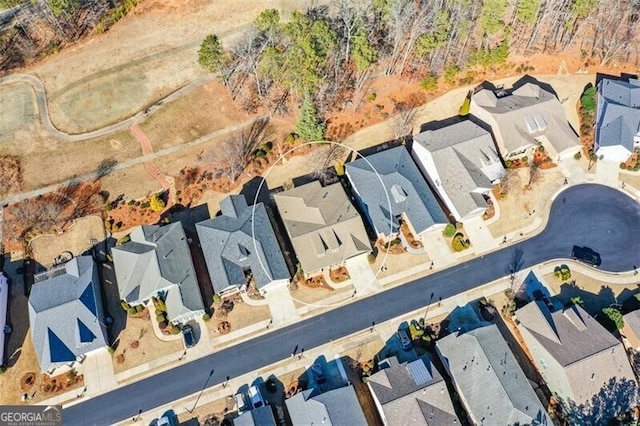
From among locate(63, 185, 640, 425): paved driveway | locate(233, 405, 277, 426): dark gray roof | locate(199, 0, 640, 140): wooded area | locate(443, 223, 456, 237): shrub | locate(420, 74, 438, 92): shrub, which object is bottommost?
locate(233, 405, 277, 426): dark gray roof

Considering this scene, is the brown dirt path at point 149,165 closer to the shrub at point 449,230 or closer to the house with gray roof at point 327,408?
the house with gray roof at point 327,408

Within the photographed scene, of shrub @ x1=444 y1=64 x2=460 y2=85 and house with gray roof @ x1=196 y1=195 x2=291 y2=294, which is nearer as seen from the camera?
house with gray roof @ x1=196 y1=195 x2=291 y2=294

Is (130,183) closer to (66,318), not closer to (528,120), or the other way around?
(66,318)

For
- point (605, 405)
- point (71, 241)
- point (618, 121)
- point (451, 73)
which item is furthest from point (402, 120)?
point (71, 241)

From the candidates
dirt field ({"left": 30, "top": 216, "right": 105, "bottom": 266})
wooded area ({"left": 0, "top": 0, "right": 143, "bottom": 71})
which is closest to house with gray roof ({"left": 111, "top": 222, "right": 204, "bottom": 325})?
dirt field ({"left": 30, "top": 216, "right": 105, "bottom": 266})

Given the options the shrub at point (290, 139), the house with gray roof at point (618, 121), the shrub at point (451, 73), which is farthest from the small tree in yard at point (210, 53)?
the house with gray roof at point (618, 121)

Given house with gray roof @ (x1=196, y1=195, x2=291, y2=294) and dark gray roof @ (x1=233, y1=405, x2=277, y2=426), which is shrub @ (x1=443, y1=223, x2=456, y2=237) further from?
dark gray roof @ (x1=233, y1=405, x2=277, y2=426)
